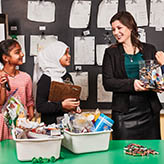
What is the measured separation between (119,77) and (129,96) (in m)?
0.17

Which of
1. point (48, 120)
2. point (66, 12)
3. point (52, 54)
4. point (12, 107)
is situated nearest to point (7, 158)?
point (12, 107)

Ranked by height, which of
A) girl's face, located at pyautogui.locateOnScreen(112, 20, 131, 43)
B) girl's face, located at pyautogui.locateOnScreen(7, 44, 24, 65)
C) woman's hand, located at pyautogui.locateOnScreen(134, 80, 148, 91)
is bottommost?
woman's hand, located at pyautogui.locateOnScreen(134, 80, 148, 91)

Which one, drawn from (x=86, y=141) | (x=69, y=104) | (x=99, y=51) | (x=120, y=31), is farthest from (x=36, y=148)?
(x=99, y=51)

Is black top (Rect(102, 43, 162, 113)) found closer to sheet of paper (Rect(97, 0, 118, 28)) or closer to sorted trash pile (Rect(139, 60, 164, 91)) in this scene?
sorted trash pile (Rect(139, 60, 164, 91))

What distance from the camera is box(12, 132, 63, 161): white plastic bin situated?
4.14 ft

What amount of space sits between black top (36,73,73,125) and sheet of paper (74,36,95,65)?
657 mm

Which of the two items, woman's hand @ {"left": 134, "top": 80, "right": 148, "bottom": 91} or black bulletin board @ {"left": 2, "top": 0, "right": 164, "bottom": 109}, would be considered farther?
black bulletin board @ {"left": 2, "top": 0, "right": 164, "bottom": 109}

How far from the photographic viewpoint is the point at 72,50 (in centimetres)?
287

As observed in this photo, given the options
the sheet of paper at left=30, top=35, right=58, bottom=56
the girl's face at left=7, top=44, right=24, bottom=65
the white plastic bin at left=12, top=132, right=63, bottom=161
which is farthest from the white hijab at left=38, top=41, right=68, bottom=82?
the white plastic bin at left=12, top=132, right=63, bottom=161

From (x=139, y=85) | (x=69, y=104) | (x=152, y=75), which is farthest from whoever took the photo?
(x=69, y=104)

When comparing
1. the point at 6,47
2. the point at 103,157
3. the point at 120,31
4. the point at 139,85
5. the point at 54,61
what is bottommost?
the point at 103,157

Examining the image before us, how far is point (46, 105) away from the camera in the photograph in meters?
2.14

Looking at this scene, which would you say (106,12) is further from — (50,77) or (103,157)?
(103,157)

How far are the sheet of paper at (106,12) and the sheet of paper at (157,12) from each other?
0.36 metres
